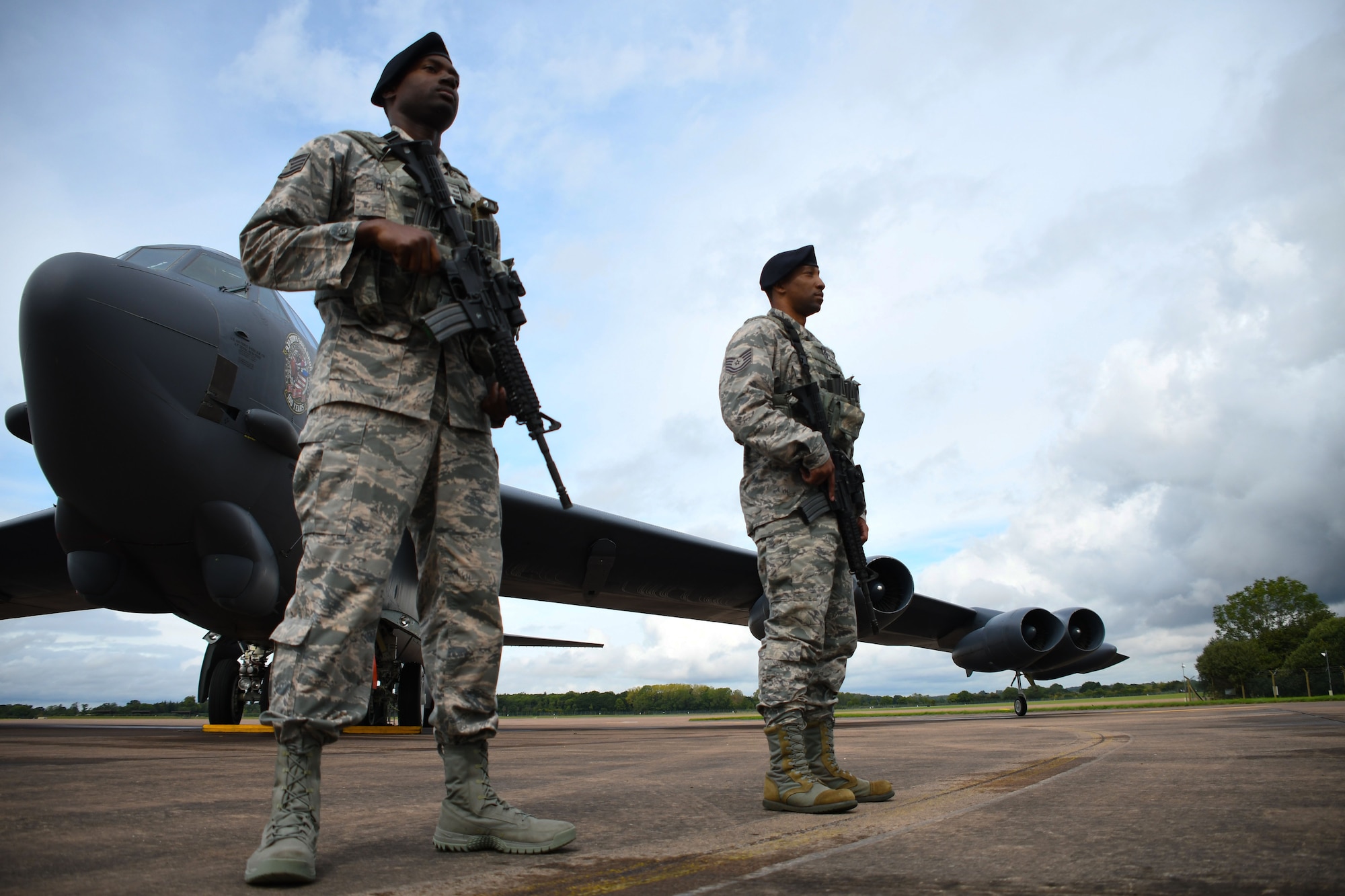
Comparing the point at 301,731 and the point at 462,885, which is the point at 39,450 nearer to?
the point at 301,731

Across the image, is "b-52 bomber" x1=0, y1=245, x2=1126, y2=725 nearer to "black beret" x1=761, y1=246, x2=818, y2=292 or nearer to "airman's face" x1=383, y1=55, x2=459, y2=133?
"black beret" x1=761, y1=246, x2=818, y2=292

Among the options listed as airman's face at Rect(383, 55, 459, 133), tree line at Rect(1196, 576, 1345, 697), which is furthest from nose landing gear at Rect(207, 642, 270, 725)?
tree line at Rect(1196, 576, 1345, 697)

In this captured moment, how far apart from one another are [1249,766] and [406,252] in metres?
3.60

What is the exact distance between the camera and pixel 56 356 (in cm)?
515

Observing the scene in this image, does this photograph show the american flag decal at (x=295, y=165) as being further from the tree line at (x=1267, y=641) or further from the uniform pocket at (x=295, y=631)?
the tree line at (x=1267, y=641)

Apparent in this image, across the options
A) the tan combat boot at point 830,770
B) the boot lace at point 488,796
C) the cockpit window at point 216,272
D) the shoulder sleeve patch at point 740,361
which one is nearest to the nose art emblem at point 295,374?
the cockpit window at point 216,272

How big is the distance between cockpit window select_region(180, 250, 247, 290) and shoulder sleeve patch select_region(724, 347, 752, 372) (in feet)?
16.0

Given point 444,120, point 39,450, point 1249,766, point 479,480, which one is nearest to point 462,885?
point 479,480

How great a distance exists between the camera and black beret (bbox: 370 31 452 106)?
2303 mm

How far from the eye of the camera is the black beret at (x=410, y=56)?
2303 millimetres

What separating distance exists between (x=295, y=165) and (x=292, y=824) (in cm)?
160

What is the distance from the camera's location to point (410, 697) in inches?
396

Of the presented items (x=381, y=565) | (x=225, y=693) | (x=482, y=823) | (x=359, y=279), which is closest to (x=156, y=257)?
(x=225, y=693)

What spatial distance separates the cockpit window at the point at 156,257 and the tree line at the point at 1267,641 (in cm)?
4302
